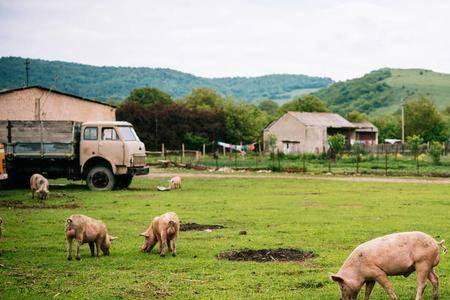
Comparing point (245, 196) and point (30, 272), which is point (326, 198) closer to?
point (245, 196)

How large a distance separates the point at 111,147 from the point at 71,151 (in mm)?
1962

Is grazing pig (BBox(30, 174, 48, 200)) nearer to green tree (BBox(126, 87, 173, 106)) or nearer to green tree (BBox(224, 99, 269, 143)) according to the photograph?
green tree (BBox(224, 99, 269, 143))

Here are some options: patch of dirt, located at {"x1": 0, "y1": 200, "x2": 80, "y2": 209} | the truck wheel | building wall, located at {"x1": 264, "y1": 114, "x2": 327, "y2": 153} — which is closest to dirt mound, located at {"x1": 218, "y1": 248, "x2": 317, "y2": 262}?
patch of dirt, located at {"x1": 0, "y1": 200, "x2": 80, "y2": 209}

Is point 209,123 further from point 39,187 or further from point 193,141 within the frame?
point 39,187

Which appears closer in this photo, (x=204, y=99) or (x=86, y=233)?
(x=86, y=233)

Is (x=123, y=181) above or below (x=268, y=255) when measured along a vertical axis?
above

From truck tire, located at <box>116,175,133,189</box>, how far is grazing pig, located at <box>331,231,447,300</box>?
79.0 ft

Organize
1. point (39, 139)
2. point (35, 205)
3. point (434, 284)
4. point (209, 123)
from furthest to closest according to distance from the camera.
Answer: point (209, 123) < point (39, 139) < point (35, 205) < point (434, 284)

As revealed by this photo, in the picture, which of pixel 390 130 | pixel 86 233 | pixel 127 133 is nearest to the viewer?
pixel 86 233

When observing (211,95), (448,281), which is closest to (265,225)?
(448,281)

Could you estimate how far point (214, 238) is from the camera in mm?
15516

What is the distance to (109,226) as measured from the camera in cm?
1792

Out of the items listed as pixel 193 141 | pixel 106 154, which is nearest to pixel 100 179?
pixel 106 154

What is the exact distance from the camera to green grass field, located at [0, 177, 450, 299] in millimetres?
10279
